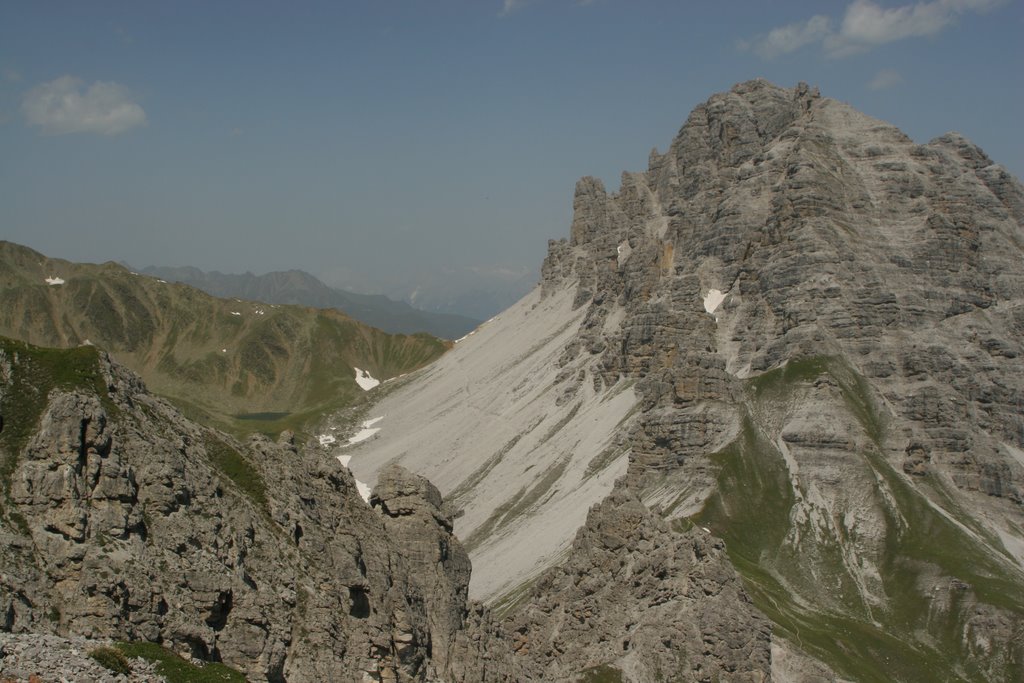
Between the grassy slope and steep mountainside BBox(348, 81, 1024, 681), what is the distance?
0.32 m

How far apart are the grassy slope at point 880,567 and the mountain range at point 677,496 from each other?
40cm

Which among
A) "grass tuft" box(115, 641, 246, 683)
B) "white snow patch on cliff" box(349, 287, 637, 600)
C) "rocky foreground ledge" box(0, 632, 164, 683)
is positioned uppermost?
"rocky foreground ledge" box(0, 632, 164, 683)

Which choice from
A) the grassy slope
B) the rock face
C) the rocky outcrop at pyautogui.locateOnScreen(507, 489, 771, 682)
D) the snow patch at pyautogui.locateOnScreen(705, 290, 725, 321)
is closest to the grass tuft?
the rock face

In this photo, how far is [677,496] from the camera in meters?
127

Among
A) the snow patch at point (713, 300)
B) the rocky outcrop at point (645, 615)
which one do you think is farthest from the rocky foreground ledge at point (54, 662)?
the snow patch at point (713, 300)

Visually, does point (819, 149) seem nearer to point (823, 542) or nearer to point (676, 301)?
point (676, 301)

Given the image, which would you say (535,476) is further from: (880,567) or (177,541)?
(177,541)

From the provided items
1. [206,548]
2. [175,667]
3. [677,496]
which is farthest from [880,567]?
[175,667]

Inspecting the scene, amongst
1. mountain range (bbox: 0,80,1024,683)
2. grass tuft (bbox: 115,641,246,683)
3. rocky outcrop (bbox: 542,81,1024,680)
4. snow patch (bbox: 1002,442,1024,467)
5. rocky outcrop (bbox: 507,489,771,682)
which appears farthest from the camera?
snow patch (bbox: 1002,442,1024,467)

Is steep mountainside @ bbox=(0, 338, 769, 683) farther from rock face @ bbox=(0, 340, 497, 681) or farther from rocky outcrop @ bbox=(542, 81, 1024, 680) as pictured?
rocky outcrop @ bbox=(542, 81, 1024, 680)

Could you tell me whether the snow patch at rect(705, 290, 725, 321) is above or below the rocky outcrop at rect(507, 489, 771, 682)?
above

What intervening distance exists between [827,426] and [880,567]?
24.7m

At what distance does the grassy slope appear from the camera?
9169 centimetres

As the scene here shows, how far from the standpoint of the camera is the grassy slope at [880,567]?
91.7 meters
